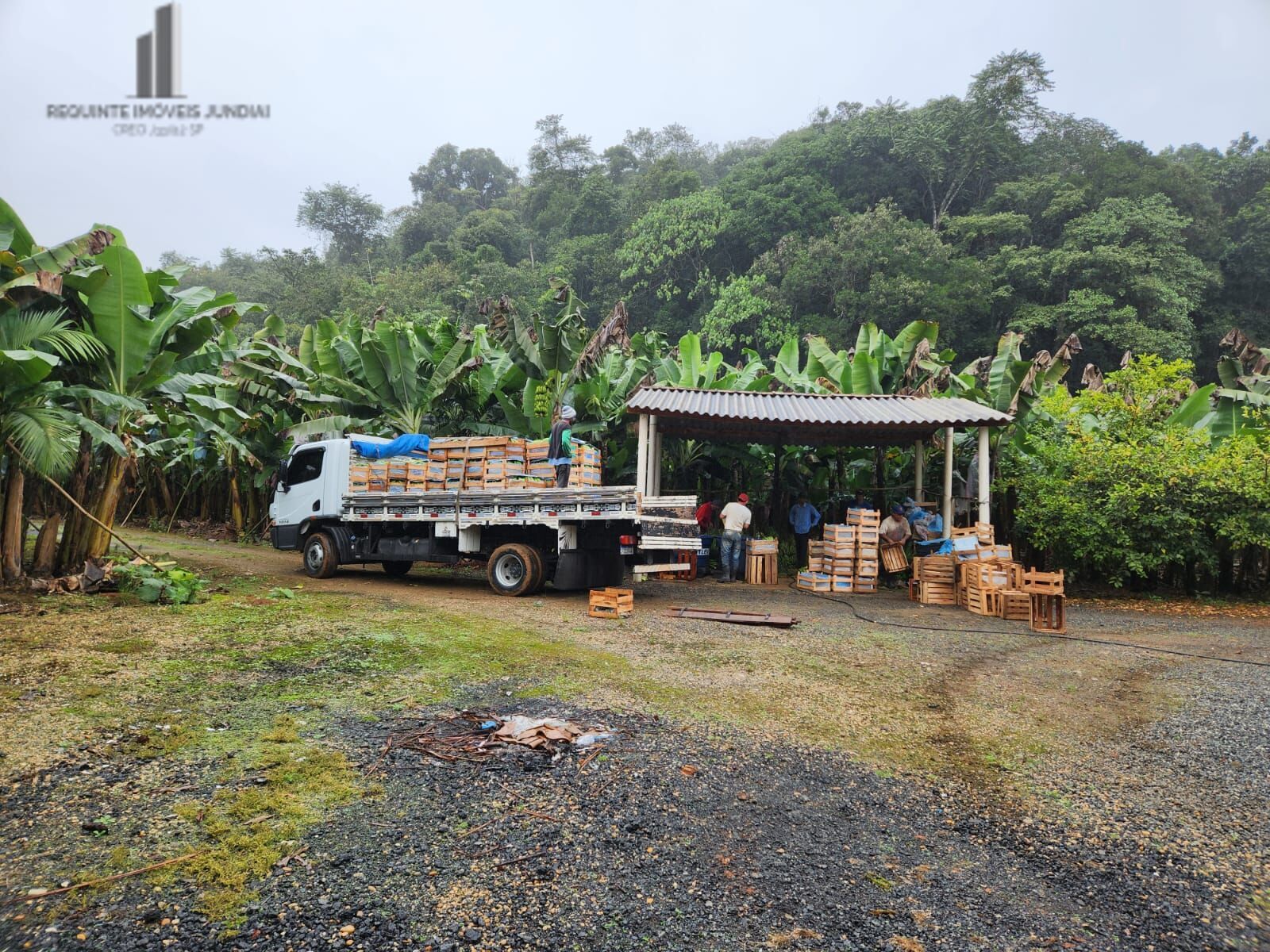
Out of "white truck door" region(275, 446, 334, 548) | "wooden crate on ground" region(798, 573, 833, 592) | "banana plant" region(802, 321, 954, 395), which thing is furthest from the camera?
"banana plant" region(802, 321, 954, 395)

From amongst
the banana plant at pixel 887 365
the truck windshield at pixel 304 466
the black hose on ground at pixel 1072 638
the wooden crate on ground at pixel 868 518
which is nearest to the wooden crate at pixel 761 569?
the wooden crate on ground at pixel 868 518

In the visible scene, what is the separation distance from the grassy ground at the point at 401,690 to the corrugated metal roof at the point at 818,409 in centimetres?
379

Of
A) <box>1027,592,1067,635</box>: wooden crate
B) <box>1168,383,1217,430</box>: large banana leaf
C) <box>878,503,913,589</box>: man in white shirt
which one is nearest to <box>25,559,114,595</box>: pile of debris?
<box>878,503,913,589</box>: man in white shirt

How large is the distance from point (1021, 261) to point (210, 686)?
3727 cm

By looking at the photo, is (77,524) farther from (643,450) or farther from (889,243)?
(889,243)

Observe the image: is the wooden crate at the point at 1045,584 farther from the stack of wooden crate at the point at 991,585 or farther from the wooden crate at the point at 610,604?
the wooden crate at the point at 610,604

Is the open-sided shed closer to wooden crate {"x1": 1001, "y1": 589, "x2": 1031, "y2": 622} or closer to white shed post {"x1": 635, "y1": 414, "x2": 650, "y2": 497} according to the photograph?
white shed post {"x1": 635, "y1": 414, "x2": 650, "y2": 497}

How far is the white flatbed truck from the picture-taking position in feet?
32.4

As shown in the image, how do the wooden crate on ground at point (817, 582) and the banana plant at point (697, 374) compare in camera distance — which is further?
the banana plant at point (697, 374)

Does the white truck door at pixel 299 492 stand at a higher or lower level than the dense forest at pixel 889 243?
lower

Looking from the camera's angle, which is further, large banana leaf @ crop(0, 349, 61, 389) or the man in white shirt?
the man in white shirt

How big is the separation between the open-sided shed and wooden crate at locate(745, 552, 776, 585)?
234cm

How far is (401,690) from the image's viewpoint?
555 cm

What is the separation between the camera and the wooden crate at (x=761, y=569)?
13.9 m
